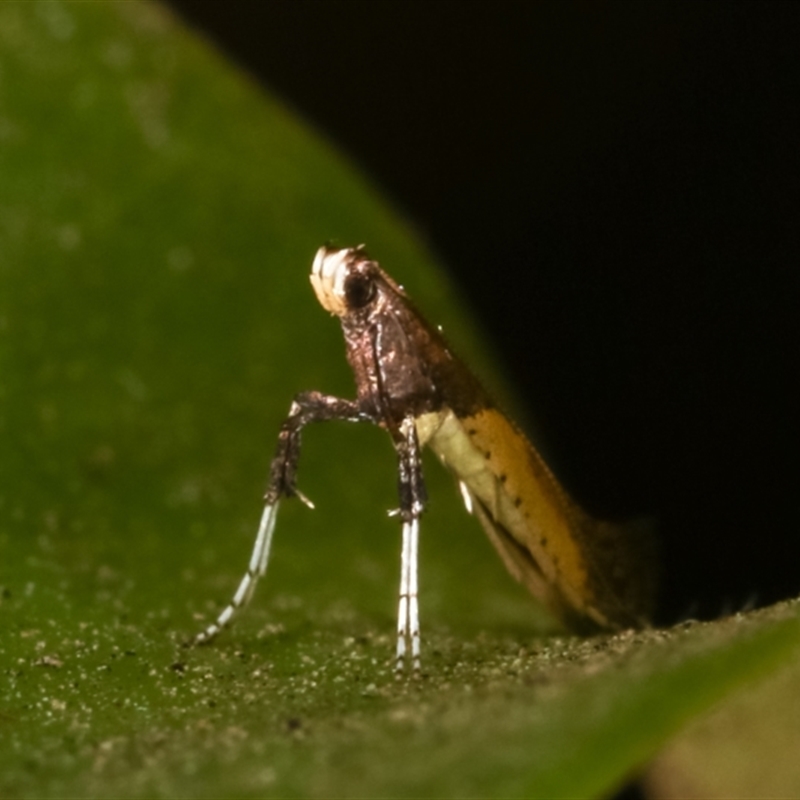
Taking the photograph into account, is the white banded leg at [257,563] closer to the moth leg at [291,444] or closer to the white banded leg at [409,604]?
the moth leg at [291,444]

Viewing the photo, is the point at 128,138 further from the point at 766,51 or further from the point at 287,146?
the point at 766,51

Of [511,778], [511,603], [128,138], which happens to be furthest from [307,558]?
[511,778]

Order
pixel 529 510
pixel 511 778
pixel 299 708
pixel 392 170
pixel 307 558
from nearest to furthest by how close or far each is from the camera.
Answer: pixel 511 778 → pixel 299 708 → pixel 529 510 → pixel 307 558 → pixel 392 170

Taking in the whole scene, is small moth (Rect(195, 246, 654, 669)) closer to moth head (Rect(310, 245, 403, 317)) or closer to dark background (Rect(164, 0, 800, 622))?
moth head (Rect(310, 245, 403, 317))

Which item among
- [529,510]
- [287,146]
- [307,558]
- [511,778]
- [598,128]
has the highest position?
[287,146]

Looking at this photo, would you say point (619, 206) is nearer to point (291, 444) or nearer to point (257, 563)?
point (291, 444)

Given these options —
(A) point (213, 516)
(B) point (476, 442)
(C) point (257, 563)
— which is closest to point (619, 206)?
(B) point (476, 442)
